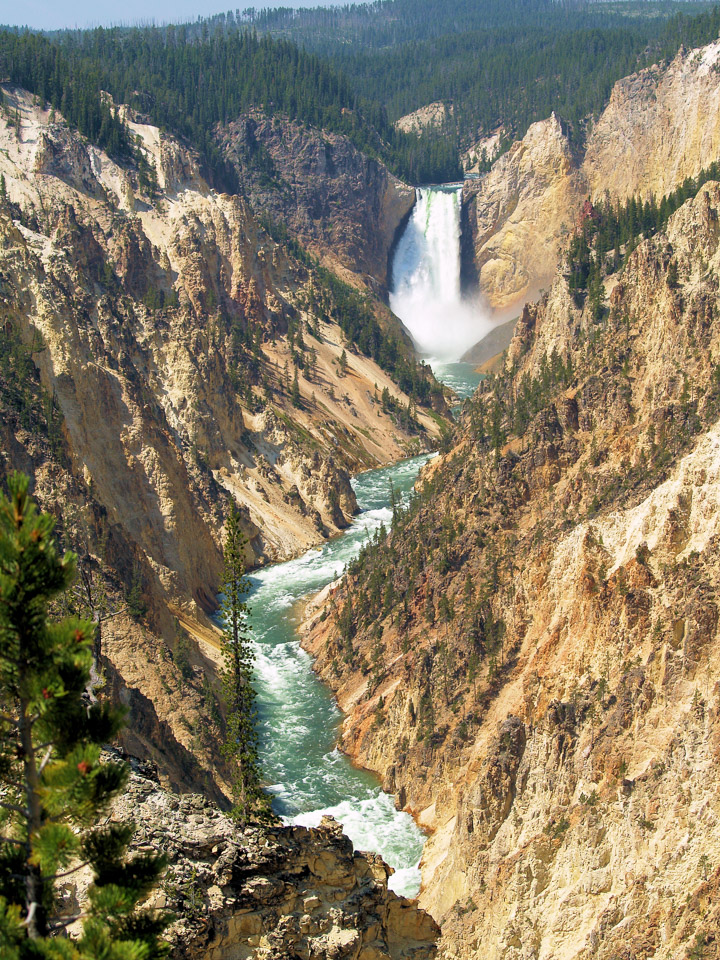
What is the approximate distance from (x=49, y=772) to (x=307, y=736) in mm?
30621

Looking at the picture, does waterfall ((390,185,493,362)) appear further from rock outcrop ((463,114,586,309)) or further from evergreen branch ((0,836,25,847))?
evergreen branch ((0,836,25,847))

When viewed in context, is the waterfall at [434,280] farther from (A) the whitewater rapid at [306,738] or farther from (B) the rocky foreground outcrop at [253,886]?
(B) the rocky foreground outcrop at [253,886]

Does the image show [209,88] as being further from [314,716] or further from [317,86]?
[314,716]

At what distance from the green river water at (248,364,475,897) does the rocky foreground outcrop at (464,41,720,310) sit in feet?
220

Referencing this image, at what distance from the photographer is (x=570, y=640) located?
30.9 meters

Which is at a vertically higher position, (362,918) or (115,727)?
(115,727)

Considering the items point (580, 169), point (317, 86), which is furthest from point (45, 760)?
point (317, 86)

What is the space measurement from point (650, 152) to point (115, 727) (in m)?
117

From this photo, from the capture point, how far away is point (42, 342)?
4897 cm

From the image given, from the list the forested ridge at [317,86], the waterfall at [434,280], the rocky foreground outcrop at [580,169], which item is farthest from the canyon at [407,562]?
the waterfall at [434,280]

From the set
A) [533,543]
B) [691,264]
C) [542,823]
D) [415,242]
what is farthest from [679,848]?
[415,242]

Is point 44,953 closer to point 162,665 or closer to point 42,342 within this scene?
point 162,665

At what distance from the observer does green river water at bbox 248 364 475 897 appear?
1329 inches

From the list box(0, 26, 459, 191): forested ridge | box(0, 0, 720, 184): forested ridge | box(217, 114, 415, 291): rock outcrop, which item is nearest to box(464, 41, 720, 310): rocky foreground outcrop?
box(0, 0, 720, 184): forested ridge
